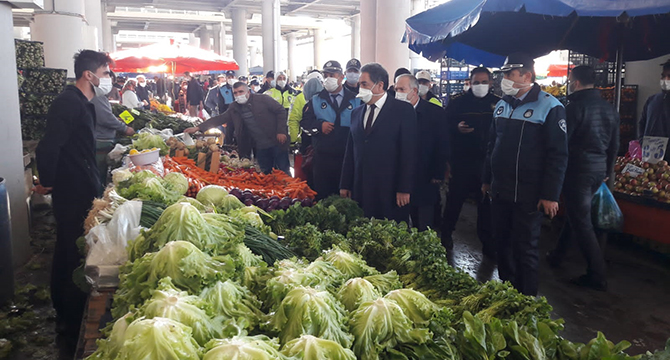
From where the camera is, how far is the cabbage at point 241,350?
1.51m

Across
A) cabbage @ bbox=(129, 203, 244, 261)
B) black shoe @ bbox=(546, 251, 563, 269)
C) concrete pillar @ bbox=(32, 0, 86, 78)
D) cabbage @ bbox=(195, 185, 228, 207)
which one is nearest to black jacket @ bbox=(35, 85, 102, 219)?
cabbage @ bbox=(195, 185, 228, 207)

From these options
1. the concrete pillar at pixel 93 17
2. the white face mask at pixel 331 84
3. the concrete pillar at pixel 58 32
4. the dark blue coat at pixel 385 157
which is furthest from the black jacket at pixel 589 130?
the concrete pillar at pixel 93 17

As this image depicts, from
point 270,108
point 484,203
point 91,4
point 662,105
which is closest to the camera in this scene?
point 484,203

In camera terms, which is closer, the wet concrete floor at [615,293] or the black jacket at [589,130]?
the wet concrete floor at [615,293]

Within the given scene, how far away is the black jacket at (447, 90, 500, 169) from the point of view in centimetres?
627

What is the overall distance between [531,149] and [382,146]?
1.24 meters

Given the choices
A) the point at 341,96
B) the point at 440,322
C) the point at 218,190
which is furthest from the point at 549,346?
the point at 341,96

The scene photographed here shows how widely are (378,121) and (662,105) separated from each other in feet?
13.9

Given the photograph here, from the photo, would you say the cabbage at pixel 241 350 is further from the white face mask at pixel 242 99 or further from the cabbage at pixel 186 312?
the white face mask at pixel 242 99

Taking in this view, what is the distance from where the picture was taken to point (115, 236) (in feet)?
10.1

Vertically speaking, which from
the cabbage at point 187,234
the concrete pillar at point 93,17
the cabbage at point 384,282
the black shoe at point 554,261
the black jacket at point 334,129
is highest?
the concrete pillar at point 93,17

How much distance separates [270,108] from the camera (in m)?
7.88

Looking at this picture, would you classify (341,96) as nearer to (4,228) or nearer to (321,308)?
(4,228)

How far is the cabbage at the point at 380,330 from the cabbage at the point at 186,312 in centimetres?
48
